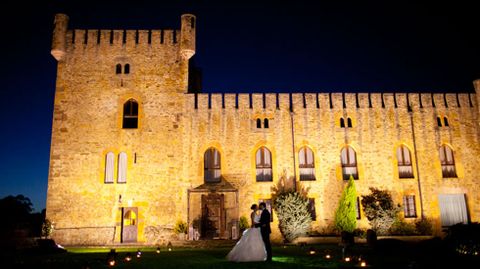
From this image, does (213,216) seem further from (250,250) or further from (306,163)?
(250,250)

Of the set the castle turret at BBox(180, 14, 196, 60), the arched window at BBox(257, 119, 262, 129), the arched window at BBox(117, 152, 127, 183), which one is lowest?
the arched window at BBox(117, 152, 127, 183)

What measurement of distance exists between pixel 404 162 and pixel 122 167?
1438 centimetres

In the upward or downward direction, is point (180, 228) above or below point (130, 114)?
below

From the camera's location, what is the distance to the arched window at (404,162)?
22719mm

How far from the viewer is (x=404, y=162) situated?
75.0 feet

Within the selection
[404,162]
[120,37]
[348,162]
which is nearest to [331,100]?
[348,162]

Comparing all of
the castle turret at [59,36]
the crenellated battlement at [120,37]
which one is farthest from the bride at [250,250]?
the castle turret at [59,36]

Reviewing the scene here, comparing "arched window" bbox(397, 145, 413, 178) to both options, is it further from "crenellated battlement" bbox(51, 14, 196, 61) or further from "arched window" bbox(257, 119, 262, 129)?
"crenellated battlement" bbox(51, 14, 196, 61)

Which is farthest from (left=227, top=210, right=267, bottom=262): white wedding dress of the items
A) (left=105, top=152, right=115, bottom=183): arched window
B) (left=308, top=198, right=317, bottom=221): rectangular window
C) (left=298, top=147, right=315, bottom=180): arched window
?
(left=105, top=152, right=115, bottom=183): arched window

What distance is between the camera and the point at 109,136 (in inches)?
854

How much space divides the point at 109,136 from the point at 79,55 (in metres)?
4.62

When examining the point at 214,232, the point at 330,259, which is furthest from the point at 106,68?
the point at 330,259

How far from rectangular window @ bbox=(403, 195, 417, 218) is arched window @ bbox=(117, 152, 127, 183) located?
46.1 feet

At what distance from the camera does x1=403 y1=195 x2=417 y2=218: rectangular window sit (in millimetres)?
22125
